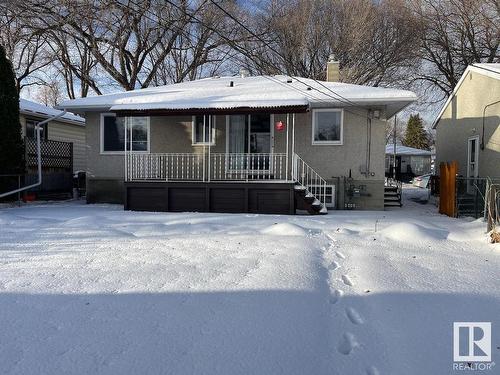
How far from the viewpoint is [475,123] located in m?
14.0

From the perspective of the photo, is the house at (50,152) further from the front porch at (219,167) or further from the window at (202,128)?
the window at (202,128)

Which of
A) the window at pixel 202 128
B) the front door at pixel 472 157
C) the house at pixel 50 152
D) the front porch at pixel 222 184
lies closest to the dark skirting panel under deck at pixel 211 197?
the front porch at pixel 222 184

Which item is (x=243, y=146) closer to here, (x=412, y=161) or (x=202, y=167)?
(x=202, y=167)

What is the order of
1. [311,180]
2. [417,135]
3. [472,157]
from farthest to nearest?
[417,135]
[472,157]
[311,180]

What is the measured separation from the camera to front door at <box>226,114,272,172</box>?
1252 cm

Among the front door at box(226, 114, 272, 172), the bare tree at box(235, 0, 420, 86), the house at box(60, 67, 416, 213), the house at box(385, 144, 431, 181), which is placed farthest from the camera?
the house at box(385, 144, 431, 181)

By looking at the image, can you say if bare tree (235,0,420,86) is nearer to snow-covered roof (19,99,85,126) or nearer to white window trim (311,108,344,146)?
snow-covered roof (19,99,85,126)

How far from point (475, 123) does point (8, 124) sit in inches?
590

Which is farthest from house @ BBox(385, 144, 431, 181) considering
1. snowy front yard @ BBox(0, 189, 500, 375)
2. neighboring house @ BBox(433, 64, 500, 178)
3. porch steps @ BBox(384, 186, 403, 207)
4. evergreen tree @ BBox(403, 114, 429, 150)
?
snowy front yard @ BBox(0, 189, 500, 375)

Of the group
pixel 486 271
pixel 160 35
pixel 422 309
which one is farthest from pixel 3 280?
pixel 160 35

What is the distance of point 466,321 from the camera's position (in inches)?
142

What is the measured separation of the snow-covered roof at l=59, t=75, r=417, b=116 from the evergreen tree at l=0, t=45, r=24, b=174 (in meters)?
1.46

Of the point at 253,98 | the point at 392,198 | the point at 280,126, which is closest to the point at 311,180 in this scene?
the point at 280,126

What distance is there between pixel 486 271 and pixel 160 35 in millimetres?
23188
